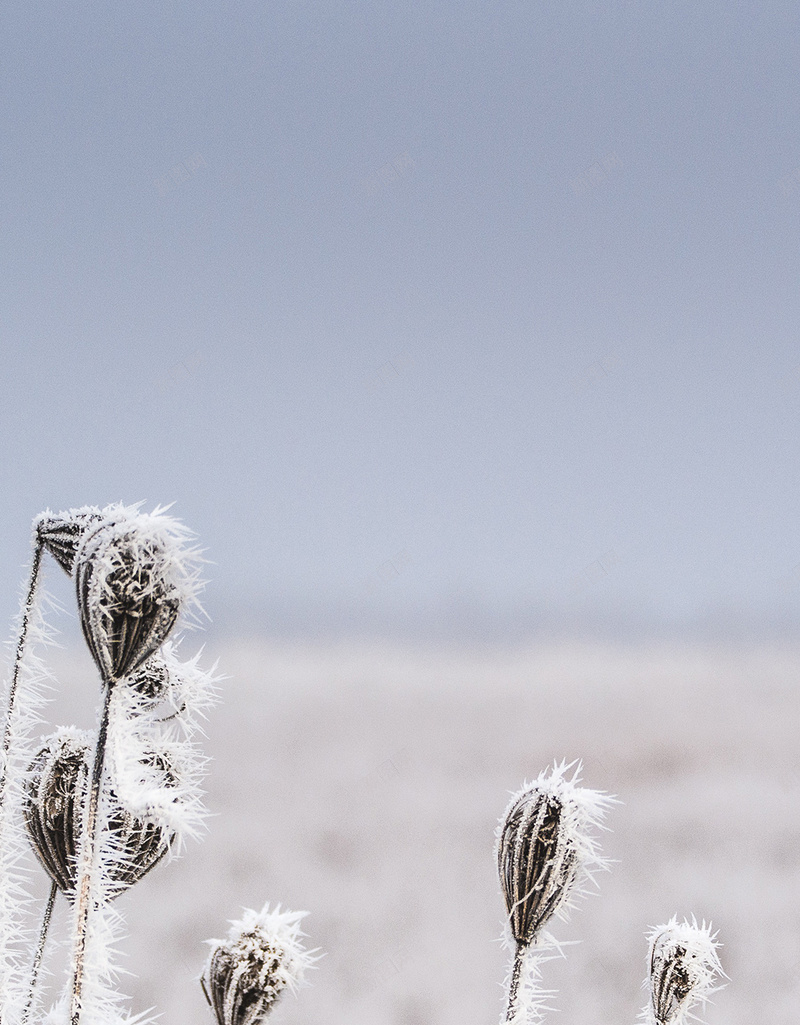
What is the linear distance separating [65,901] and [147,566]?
0.23 metres

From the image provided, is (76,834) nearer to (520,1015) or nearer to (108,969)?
(108,969)

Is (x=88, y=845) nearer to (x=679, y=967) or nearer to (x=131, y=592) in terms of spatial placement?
(x=131, y=592)

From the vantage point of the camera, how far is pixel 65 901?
0.40 m

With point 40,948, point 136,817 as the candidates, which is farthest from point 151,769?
point 40,948

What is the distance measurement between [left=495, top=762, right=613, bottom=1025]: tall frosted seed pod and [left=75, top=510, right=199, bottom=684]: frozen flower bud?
148 mm

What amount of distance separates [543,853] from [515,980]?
5cm

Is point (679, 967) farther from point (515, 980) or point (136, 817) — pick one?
point (136, 817)

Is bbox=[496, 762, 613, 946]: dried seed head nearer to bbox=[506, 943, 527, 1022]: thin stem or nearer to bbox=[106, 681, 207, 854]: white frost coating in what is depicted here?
bbox=[506, 943, 527, 1022]: thin stem

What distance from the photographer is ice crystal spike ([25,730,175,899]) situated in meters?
0.33

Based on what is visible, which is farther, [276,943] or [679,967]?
[679,967]

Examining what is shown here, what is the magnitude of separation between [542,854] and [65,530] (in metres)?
0.21

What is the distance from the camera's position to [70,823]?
13.8 inches

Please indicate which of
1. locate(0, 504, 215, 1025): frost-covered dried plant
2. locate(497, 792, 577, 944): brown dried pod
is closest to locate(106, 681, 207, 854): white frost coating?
locate(0, 504, 215, 1025): frost-covered dried plant

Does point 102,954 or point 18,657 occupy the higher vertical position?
point 18,657
